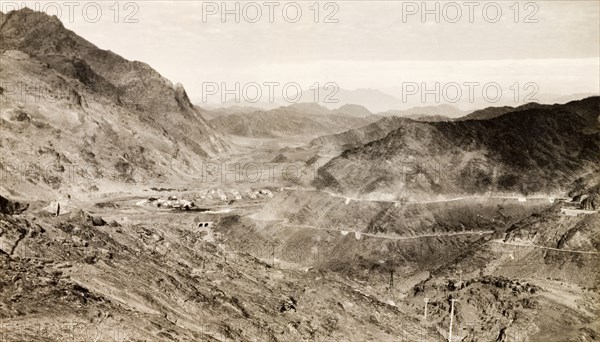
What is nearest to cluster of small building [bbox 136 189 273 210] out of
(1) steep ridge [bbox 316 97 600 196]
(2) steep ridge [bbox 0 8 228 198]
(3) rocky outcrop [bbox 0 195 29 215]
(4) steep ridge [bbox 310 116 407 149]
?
(2) steep ridge [bbox 0 8 228 198]

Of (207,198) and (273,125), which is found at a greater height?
(273,125)

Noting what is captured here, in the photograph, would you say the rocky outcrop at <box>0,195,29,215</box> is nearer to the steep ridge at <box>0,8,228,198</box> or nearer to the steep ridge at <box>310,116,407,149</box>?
the steep ridge at <box>0,8,228,198</box>

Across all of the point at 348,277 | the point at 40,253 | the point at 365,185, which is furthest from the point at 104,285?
the point at 365,185

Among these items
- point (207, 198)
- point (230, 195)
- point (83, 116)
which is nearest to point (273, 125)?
point (83, 116)

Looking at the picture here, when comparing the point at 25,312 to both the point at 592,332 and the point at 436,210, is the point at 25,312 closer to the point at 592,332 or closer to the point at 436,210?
the point at 592,332

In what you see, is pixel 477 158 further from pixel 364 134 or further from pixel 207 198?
pixel 364 134
